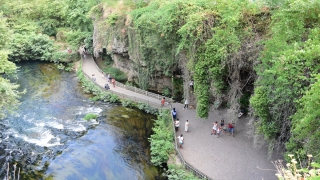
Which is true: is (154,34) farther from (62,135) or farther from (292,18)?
(292,18)

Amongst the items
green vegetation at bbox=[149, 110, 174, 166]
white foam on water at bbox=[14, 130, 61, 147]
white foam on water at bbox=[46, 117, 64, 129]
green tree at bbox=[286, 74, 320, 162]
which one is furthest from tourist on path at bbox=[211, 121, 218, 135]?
white foam on water at bbox=[46, 117, 64, 129]

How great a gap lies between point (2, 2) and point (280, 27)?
160 feet

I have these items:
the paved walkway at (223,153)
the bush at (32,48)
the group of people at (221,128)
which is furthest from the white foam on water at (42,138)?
the bush at (32,48)

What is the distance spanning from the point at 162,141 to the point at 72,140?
684cm

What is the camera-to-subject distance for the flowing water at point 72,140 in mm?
17922

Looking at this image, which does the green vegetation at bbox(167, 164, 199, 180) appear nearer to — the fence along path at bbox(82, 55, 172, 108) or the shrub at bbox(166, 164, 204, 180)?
the shrub at bbox(166, 164, 204, 180)

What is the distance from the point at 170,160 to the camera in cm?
1836

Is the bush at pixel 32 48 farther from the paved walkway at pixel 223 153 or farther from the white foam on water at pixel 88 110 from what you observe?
the paved walkway at pixel 223 153

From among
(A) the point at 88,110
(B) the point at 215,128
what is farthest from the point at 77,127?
(B) the point at 215,128

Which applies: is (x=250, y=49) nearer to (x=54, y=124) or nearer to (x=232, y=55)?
(x=232, y=55)

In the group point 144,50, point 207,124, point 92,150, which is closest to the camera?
point 92,150

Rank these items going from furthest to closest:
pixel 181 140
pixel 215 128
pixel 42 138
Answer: pixel 42 138
pixel 215 128
pixel 181 140

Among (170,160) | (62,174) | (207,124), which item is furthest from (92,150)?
(207,124)

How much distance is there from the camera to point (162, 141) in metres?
19.6
